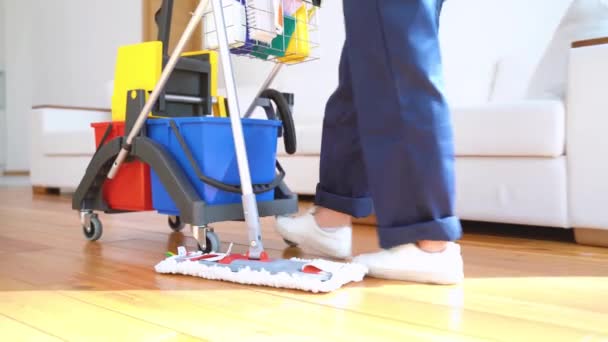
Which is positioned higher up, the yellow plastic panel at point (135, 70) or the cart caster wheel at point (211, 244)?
the yellow plastic panel at point (135, 70)

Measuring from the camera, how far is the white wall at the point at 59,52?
462 cm

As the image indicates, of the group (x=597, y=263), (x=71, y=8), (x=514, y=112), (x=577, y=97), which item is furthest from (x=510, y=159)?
(x=71, y=8)

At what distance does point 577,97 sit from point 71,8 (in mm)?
4852

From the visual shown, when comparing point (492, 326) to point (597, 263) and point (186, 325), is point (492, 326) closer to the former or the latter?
point (186, 325)

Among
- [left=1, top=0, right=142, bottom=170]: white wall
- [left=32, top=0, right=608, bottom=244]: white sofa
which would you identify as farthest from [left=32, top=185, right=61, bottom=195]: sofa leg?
[left=32, top=0, right=608, bottom=244]: white sofa

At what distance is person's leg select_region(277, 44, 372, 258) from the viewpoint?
3.80ft

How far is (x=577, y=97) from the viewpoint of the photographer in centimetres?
148

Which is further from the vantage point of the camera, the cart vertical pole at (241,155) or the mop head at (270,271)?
the cart vertical pole at (241,155)

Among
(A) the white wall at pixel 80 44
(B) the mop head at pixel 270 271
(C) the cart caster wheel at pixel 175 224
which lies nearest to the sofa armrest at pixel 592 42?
(B) the mop head at pixel 270 271

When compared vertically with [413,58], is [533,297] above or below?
below

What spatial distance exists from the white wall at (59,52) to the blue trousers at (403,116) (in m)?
3.24

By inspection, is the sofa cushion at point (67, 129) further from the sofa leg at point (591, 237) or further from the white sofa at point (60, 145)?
the sofa leg at point (591, 237)

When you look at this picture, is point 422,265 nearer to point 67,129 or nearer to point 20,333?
point 20,333

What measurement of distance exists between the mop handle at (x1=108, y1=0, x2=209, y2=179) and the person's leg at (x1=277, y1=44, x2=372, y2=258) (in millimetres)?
302
